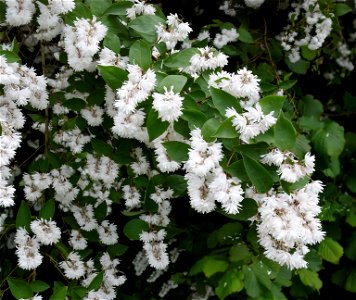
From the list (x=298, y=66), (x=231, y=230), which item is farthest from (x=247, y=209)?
(x=298, y=66)

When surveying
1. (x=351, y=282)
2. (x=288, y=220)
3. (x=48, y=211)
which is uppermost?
(x=288, y=220)

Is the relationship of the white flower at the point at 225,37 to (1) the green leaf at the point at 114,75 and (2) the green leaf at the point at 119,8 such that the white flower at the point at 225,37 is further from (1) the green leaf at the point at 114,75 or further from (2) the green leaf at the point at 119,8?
(1) the green leaf at the point at 114,75

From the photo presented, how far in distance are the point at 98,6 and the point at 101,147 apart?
434 millimetres

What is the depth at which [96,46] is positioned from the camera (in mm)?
1390

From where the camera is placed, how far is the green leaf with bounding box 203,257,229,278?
6.44 ft

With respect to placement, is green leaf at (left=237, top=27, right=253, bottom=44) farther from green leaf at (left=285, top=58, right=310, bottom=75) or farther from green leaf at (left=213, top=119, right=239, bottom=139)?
green leaf at (left=213, top=119, right=239, bottom=139)

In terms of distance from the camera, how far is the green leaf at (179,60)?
1.36 metres

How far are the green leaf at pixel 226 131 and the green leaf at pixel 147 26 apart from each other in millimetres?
437

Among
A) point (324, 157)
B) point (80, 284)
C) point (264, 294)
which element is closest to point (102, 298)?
point (80, 284)

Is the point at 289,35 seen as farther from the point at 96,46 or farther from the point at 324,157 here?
the point at 96,46

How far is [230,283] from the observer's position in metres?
1.86

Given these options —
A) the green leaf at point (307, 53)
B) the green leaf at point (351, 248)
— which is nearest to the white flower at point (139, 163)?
the green leaf at point (307, 53)

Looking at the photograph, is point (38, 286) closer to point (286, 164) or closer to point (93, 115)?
point (93, 115)

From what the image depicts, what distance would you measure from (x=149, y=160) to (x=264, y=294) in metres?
0.70
